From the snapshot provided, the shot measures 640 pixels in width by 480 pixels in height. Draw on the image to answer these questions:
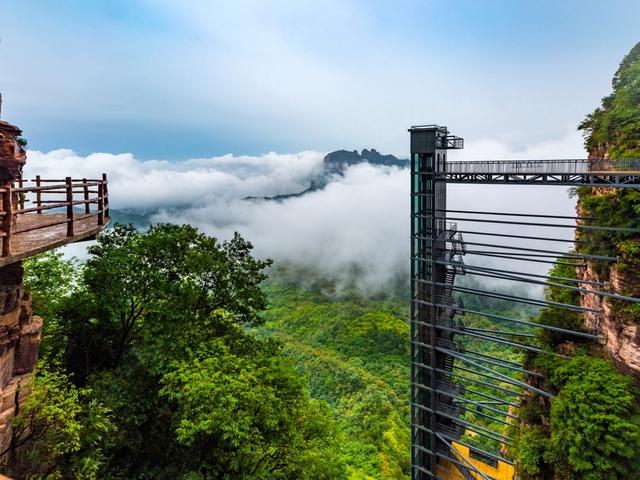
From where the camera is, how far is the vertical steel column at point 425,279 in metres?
17.6

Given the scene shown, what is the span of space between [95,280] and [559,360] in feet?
58.6

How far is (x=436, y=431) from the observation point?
64.4 ft

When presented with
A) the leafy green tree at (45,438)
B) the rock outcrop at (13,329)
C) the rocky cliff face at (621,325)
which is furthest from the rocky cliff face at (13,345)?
the rocky cliff face at (621,325)

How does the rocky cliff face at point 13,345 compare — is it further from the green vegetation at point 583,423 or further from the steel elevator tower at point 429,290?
the steel elevator tower at point 429,290

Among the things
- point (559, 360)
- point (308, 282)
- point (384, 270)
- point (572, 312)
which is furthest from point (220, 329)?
point (384, 270)

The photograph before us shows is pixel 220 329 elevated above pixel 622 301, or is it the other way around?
pixel 622 301

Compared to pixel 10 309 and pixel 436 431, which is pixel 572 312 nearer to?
pixel 436 431

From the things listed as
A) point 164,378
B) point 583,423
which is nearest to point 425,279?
point 583,423

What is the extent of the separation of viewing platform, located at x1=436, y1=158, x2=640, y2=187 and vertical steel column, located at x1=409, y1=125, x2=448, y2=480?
3.79 ft

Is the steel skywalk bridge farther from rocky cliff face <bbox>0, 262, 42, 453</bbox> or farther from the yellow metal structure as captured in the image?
rocky cliff face <bbox>0, 262, 42, 453</bbox>

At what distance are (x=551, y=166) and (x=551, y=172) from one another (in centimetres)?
33

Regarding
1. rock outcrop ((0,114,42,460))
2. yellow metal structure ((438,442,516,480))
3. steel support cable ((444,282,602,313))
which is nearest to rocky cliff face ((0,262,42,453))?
rock outcrop ((0,114,42,460))

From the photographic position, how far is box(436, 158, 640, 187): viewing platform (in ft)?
41.4

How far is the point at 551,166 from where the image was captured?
47.4 feet
